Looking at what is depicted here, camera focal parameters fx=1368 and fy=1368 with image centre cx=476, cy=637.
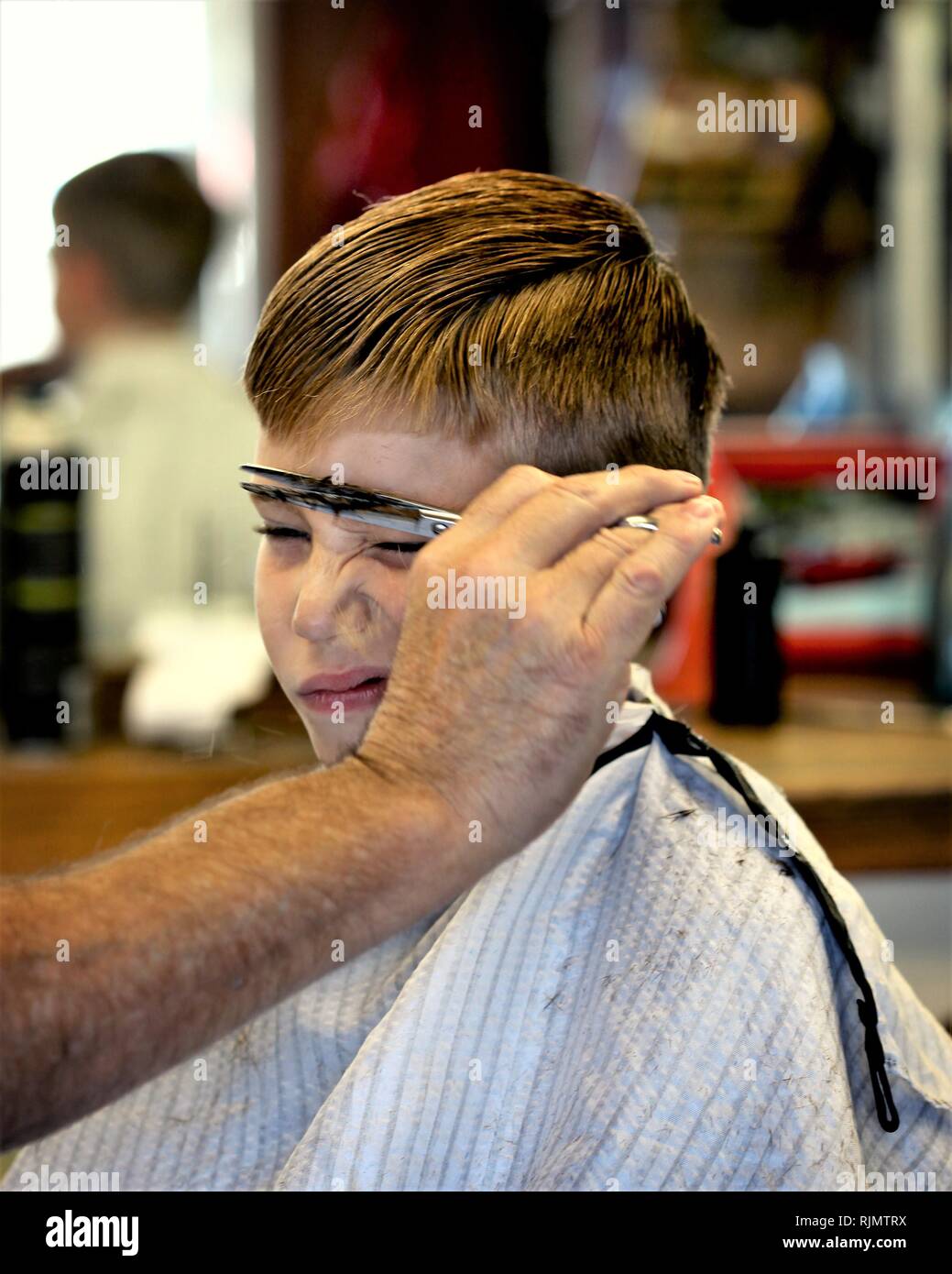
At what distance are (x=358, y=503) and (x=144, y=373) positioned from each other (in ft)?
5.65

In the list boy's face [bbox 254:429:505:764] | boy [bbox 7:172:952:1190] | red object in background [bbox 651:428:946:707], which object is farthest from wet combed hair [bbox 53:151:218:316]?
boy's face [bbox 254:429:505:764]

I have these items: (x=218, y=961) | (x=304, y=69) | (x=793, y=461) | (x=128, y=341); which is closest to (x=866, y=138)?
(x=304, y=69)

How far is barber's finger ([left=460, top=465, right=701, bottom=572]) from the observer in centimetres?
68

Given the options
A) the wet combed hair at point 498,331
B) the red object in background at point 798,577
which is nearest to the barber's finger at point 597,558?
the wet combed hair at point 498,331

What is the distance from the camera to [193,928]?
2.08ft

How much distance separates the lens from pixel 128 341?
2.46 m

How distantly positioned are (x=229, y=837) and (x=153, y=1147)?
0.47m

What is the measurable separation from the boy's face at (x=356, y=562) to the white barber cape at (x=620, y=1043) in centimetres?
17

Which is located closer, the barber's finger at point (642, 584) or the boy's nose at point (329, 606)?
the barber's finger at point (642, 584)

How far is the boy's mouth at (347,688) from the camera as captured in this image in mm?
944

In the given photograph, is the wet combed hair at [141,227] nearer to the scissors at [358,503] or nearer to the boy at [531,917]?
the boy at [531,917]

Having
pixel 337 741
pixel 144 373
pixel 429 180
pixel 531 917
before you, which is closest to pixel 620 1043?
pixel 531 917

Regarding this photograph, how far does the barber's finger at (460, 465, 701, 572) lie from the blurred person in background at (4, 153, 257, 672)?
1629 mm
